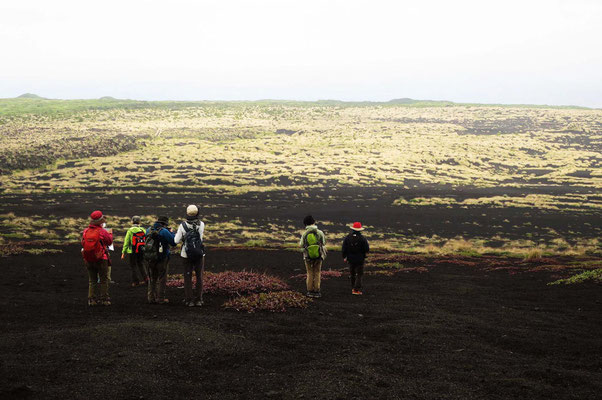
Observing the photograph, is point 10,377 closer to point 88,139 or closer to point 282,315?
point 282,315

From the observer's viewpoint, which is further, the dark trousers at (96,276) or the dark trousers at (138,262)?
the dark trousers at (138,262)

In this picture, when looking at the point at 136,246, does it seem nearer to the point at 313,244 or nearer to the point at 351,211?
the point at 313,244

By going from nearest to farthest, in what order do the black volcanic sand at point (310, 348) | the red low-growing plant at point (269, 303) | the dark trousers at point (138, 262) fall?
the black volcanic sand at point (310, 348) < the red low-growing plant at point (269, 303) < the dark trousers at point (138, 262)

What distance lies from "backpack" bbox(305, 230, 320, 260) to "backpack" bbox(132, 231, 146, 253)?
487 centimetres

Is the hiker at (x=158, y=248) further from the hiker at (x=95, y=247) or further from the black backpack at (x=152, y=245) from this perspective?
the hiker at (x=95, y=247)

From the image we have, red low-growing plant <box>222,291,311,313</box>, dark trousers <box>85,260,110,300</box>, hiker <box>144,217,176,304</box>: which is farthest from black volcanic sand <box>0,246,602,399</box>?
hiker <box>144,217,176,304</box>

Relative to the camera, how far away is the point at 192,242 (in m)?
11.1

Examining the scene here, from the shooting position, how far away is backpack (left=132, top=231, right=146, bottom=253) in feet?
46.9

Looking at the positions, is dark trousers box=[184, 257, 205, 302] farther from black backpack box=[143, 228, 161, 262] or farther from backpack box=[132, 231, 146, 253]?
backpack box=[132, 231, 146, 253]

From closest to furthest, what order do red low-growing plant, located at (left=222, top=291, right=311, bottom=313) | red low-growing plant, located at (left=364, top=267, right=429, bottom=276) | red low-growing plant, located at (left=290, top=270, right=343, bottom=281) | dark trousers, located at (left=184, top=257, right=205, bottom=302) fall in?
dark trousers, located at (left=184, top=257, right=205, bottom=302) < red low-growing plant, located at (left=222, top=291, right=311, bottom=313) < red low-growing plant, located at (left=290, top=270, right=343, bottom=281) < red low-growing plant, located at (left=364, top=267, right=429, bottom=276)

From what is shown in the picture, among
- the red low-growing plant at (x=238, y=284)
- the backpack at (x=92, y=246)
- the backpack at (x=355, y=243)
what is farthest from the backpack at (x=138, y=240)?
the backpack at (x=355, y=243)

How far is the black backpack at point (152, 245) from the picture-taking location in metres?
11.4

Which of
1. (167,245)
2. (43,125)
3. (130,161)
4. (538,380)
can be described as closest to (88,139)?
(130,161)

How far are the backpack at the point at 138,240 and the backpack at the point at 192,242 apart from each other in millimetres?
3700
